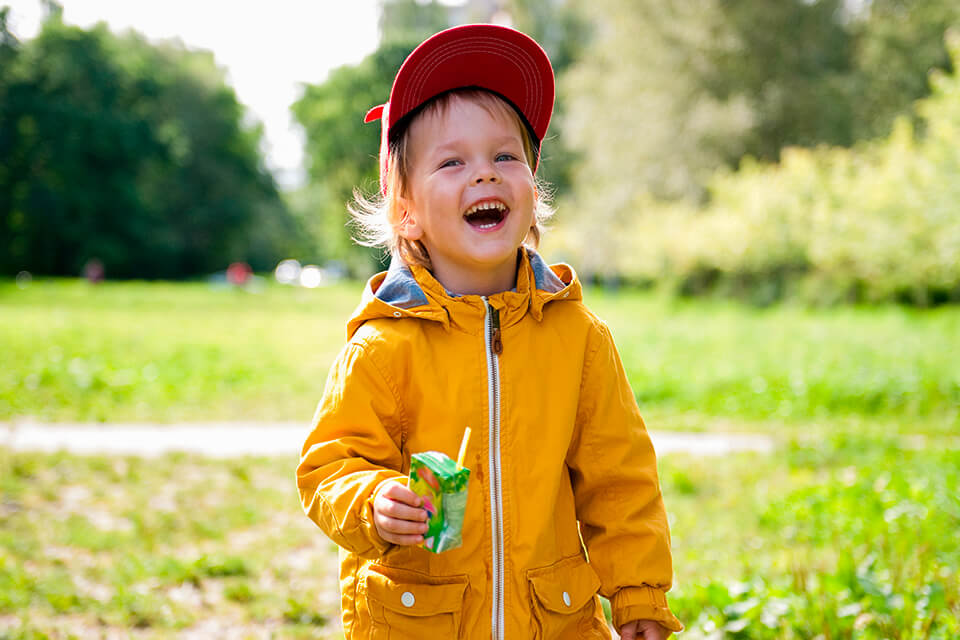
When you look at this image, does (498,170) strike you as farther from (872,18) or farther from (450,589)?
(872,18)

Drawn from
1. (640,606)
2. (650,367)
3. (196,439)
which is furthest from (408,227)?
(650,367)

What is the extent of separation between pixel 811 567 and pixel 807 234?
50.1 feet

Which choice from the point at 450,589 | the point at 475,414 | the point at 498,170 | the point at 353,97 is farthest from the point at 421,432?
the point at 353,97

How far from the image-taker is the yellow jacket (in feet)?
5.59

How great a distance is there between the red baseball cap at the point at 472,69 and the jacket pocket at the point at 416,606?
1.00m

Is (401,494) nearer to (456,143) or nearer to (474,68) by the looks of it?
(456,143)

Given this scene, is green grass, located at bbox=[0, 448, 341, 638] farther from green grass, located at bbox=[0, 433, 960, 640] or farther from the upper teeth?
the upper teeth

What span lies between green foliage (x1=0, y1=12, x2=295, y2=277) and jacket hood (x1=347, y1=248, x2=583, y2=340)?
383 inches

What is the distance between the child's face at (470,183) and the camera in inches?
72.7

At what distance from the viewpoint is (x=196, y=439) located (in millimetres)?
6633

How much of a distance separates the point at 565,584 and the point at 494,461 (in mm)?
323

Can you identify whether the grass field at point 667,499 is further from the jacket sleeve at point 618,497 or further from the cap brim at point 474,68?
the cap brim at point 474,68

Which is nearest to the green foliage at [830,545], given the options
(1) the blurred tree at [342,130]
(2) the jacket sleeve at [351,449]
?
(2) the jacket sleeve at [351,449]

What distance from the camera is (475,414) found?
1758 millimetres
